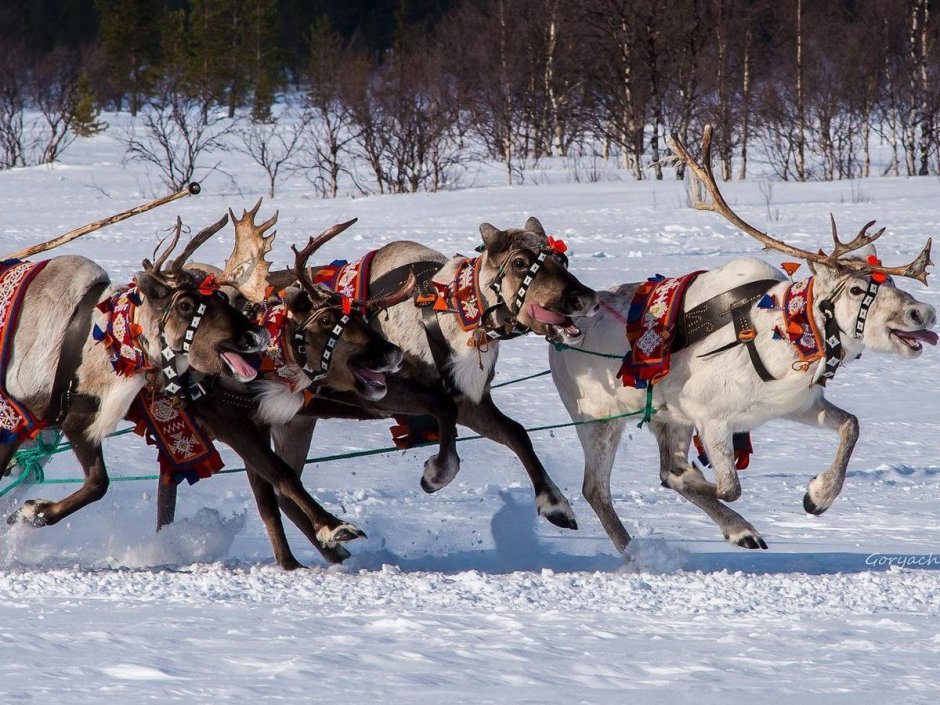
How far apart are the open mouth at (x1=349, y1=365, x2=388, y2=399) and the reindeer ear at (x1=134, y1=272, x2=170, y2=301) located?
37.0 inches

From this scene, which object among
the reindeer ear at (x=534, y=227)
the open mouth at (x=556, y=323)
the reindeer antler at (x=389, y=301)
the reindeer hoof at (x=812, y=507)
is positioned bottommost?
the reindeer hoof at (x=812, y=507)

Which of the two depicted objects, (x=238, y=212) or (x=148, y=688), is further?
(x=238, y=212)

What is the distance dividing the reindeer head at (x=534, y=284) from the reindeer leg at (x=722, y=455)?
72 cm

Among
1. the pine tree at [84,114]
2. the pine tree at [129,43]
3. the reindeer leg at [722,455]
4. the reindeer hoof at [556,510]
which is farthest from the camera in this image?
the pine tree at [129,43]

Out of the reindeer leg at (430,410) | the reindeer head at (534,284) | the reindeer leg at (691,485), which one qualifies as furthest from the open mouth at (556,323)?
the reindeer leg at (691,485)

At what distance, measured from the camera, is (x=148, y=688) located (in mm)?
3393

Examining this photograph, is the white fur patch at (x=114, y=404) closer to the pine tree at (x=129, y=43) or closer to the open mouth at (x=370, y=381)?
the open mouth at (x=370, y=381)

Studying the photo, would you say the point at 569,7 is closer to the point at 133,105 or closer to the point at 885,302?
the point at 133,105

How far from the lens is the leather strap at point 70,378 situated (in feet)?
17.9

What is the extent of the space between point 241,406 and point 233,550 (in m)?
1.23

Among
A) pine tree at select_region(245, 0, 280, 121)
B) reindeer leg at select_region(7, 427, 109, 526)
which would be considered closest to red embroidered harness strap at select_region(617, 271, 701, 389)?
reindeer leg at select_region(7, 427, 109, 526)

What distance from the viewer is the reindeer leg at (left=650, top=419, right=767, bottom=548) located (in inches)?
242

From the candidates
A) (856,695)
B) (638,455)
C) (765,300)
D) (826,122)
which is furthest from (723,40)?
(856,695)

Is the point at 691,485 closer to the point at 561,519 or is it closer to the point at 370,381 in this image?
the point at 561,519
